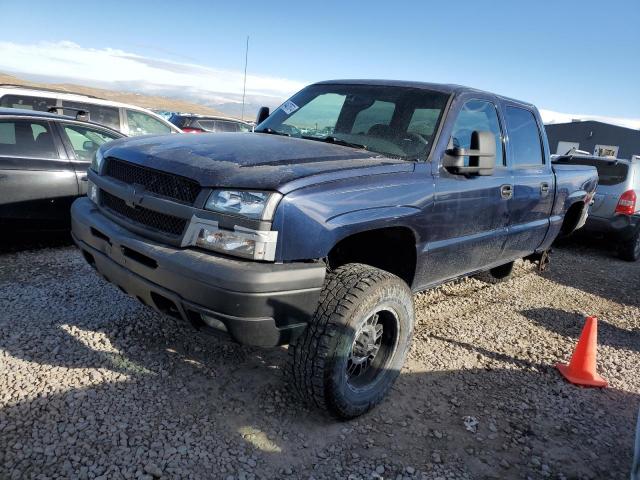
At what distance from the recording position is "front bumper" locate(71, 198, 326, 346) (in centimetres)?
221

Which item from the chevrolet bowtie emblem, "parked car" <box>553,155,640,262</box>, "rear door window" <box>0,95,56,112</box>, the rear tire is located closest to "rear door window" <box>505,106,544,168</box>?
the chevrolet bowtie emblem

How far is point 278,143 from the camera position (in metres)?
3.15

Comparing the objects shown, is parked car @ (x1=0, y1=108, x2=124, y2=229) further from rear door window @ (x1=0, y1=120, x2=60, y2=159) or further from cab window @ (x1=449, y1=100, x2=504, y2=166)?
cab window @ (x1=449, y1=100, x2=504, y2=166)

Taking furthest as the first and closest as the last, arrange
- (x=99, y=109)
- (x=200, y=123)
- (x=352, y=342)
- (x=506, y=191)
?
(x=200, y=123) → (x=99, y=109) → (x=506, y=191) → (x=352, y=342)

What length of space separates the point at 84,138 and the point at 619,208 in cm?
734

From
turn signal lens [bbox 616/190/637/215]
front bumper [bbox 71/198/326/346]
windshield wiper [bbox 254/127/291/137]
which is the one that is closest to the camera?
front bumper [bbox 71/198/326/346]

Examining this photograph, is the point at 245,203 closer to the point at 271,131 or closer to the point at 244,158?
the point at 244,158

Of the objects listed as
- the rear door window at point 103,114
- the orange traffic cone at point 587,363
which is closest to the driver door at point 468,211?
the orange traffic cone at point 587,363

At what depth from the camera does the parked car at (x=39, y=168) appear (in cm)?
472

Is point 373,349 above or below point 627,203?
below

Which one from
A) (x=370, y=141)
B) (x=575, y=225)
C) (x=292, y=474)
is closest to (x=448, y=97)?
(x=370, y=141)

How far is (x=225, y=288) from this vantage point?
2.20 m

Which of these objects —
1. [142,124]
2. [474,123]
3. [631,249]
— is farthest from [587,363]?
[142,124]

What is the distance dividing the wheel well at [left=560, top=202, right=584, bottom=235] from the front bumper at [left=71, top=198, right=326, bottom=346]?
13.5 feet
